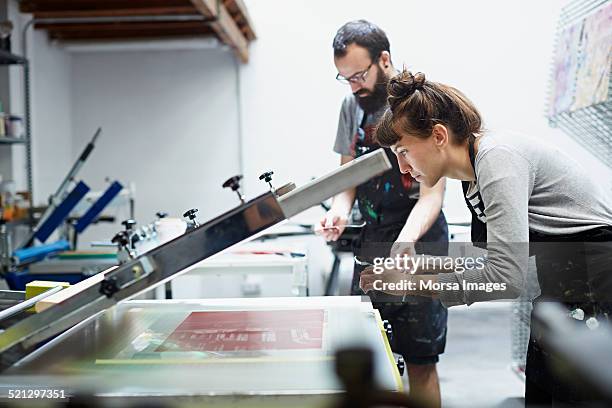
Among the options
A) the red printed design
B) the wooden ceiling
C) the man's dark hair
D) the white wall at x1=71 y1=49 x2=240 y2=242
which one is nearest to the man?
the man's dark hair

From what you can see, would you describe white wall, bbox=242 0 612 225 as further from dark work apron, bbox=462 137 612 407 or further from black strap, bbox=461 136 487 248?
dark work apron, bbox=462 137 612 407

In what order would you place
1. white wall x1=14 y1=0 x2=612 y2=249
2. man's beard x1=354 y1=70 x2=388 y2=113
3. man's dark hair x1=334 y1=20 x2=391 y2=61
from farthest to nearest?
1. white wall x1=14 y1=0 x2=612 y2=249
2. man's dark hair x1=334 y1=20 x2=391 y2=61
3. man's beard x1=354 y1=70 x2=388 y2=113

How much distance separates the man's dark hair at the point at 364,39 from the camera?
1767mm

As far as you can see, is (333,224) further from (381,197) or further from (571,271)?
(571,271)

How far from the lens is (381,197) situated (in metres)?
1.78

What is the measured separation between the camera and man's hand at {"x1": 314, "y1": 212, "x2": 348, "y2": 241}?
1.80m

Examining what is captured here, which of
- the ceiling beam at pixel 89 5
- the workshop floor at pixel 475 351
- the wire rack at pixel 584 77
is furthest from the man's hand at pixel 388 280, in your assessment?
the ceiling beam at pixel 89 5

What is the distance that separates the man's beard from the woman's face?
27cm

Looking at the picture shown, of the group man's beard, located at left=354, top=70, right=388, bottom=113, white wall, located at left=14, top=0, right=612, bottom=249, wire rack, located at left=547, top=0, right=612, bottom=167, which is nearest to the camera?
man's beard, located at left=354, top=70, right=388, bottom=113

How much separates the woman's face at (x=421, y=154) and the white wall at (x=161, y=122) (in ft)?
8.39

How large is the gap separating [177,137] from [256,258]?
2.06m

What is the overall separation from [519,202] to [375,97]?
558mm

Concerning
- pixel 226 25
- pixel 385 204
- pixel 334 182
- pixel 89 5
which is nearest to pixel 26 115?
pixel 89 5
